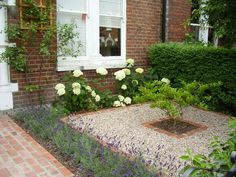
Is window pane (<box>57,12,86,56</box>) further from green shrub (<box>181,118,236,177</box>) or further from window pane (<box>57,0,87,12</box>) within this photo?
green shrub (<box>181,118,236,177</box>)

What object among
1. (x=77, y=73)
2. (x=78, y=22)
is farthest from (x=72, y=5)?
(x=77, y=73)

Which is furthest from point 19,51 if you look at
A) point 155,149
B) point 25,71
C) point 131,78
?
point 155,149

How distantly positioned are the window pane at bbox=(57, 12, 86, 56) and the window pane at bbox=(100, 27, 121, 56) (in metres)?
0.49

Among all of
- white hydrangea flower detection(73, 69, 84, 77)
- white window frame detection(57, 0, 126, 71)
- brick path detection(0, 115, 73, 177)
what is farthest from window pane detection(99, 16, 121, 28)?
brick path detection(0, 115, 73, 177)

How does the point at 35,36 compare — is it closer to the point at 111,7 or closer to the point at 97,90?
the point at 97,90

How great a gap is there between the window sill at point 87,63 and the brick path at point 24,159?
1987mm

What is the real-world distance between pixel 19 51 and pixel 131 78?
8.64 feet

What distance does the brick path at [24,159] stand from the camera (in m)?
3.03

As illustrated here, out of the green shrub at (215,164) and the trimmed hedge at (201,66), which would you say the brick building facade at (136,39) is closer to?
the trimmed hedge at (201,66)

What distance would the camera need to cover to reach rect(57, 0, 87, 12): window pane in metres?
5.73

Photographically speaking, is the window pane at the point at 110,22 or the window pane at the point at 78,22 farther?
the window pane at the point at 110,22

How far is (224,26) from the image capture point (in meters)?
4.57

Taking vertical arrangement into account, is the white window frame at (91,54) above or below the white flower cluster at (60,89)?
above

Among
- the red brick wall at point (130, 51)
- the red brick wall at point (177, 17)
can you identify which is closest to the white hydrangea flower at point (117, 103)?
the red brick wall at point (130, 51)
